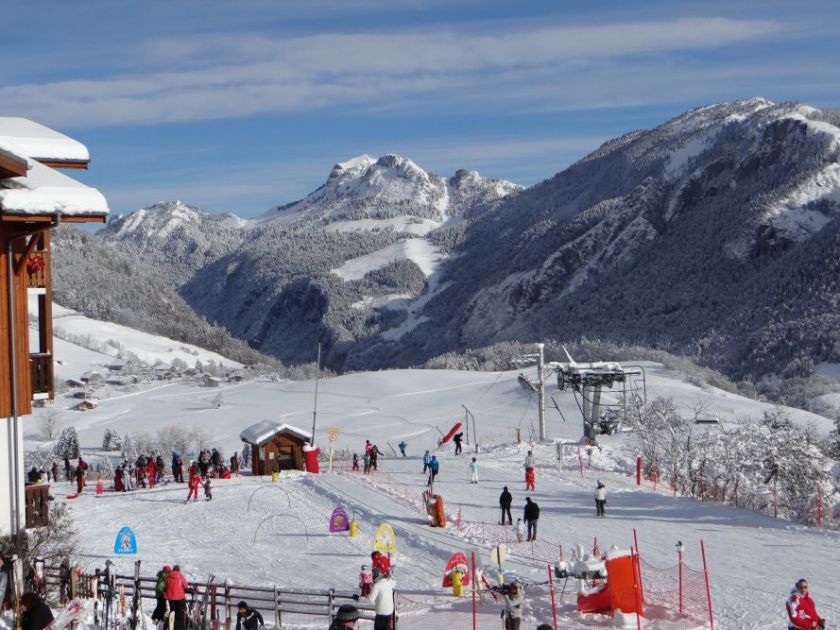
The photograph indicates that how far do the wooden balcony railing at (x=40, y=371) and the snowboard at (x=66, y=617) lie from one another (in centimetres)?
339

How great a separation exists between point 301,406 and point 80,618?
67.5 m

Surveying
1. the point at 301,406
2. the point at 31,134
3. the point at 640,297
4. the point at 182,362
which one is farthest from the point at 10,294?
the point at 640,297

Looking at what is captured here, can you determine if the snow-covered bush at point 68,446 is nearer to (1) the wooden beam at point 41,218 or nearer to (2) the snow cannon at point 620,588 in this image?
(2) the snow cannon at point 620,588

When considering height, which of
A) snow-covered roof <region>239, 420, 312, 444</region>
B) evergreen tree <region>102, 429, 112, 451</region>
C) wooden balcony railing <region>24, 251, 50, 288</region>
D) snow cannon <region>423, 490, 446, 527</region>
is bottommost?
evergreen tree <region>102, 429, 112, 451</region>

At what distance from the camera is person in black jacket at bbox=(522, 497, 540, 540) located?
2333 cm

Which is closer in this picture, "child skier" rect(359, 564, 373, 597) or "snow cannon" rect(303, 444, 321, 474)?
"child skier" rect(359, 564, 373, 597)

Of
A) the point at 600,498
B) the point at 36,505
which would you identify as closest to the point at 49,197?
the point at 36,505

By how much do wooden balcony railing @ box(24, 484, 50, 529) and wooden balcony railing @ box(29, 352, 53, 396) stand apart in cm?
149

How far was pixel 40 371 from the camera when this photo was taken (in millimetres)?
15586

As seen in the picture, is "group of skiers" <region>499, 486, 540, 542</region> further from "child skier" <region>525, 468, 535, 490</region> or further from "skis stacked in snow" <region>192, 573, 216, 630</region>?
"skis stacked in snow" <region>192, 573, 216, 630</region>

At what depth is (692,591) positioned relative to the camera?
59.5 feet

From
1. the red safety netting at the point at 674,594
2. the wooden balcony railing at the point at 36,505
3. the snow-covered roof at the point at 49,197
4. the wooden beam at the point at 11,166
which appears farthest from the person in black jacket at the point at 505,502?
the wooden beam at the point at 11,166

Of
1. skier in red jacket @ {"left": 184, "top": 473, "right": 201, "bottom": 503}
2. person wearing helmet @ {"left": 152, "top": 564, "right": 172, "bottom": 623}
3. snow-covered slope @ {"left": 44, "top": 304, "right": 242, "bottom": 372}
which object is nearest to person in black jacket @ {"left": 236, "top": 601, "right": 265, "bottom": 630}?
A: person wearing helmet @ {"left": 152, "top": 564, "right": 172, "bottom": 623}

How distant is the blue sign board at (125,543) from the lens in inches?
848
